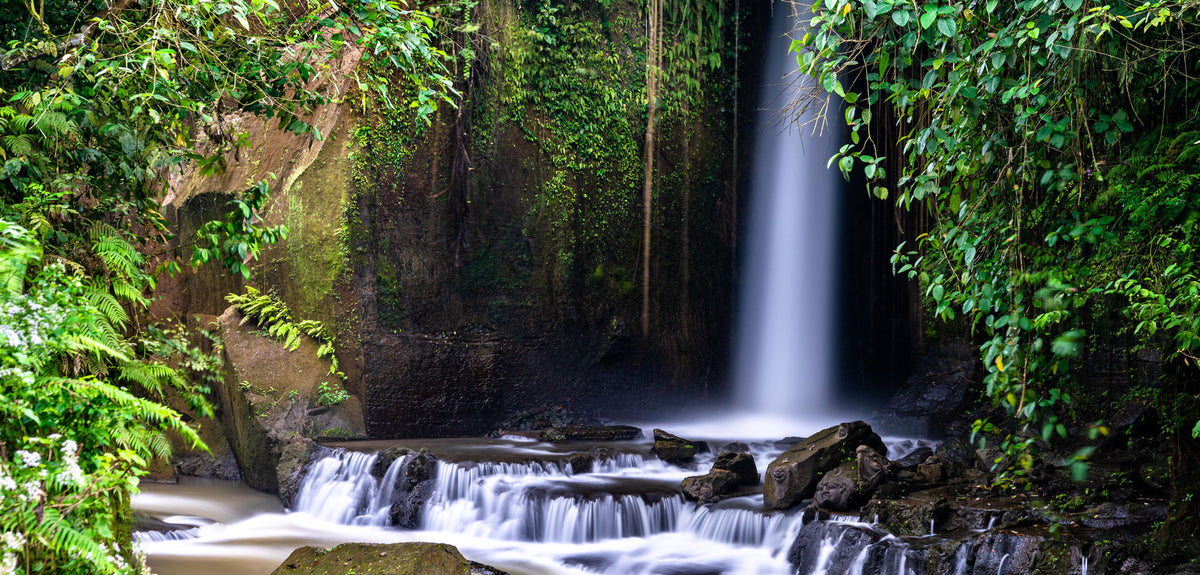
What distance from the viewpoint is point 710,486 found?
307 inches

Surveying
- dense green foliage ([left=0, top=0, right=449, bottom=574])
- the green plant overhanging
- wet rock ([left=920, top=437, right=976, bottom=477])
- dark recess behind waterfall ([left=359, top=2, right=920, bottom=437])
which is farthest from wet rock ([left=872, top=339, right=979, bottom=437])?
dense green foliage ([left=0, top=0, right=449, bottom=574])

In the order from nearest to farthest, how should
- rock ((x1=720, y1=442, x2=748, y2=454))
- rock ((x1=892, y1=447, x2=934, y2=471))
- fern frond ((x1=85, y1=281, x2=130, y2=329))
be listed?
1. fern frond ((x1=85, y1=281, x2=130, y2=329))
2. rock ((x1=892, y1=447, x2=934, y2=471))
3. rock ((x1=720, y1=442, x2=748, y2=454))

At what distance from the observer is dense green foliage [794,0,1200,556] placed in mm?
3467

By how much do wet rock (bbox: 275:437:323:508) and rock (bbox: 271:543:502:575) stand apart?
3.79 m

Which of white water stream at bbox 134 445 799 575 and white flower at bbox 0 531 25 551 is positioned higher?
white flower at bbox 0 531 25 551

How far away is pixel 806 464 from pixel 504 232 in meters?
5.76

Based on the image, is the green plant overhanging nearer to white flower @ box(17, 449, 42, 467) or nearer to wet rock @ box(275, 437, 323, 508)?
white flower @ box(17, 449, 42, 467)

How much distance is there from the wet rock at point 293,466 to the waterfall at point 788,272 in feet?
23.8

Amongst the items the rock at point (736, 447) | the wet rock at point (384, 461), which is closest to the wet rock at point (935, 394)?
the rock at point (736, 447)

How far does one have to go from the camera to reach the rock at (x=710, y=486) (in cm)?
773

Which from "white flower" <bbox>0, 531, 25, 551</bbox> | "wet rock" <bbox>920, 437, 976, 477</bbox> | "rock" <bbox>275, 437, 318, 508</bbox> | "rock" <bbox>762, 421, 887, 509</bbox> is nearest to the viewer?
"white flower" <bbox>0, 531, 25, 551</bbox>

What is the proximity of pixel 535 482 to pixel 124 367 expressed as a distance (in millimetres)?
4841

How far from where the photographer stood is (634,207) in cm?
1262

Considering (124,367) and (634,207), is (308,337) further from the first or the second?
(124,367)
